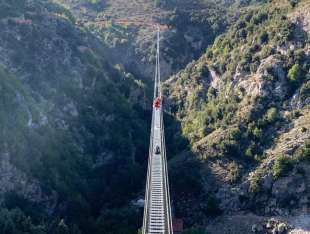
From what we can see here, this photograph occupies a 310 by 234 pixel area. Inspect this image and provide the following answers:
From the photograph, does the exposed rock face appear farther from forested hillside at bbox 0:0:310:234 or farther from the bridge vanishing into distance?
the bridge vanishing into distance

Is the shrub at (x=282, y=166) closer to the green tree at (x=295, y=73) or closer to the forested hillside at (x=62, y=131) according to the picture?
the green tree at (x=295, y=73)

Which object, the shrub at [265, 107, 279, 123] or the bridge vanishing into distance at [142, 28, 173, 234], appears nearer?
the bridge vanishing into distance at [142, 28, 173, 234]

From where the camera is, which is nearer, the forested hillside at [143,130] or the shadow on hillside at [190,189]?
the forested hillside at [143,130]

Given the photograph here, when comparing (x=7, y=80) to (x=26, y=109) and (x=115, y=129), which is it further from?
(x=115, y=129)

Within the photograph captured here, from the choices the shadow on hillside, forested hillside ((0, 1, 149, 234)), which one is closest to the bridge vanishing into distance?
the shadow on hillside

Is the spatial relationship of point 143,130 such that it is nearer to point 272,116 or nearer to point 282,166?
point 272,116

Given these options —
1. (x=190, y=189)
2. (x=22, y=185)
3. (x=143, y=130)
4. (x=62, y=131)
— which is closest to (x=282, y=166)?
(x=190, y=189)

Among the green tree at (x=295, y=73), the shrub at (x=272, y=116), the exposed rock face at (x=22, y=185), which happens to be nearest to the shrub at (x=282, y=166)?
the shrub at (x=272, y=116)
